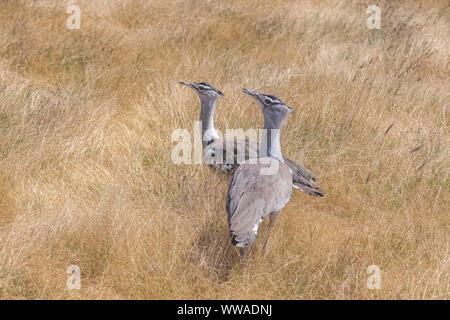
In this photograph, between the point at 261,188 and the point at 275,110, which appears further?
the point at 275,110

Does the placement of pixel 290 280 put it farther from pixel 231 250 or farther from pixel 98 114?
pixel 98 114

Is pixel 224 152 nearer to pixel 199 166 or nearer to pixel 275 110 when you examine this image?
pixel 199 166

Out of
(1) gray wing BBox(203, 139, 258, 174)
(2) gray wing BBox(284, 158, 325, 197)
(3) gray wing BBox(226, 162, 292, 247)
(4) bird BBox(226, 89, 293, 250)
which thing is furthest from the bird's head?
(1) gray wing BBox(203, 139, 258, 174)

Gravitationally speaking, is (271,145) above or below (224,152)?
above

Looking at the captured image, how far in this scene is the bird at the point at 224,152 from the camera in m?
3.96

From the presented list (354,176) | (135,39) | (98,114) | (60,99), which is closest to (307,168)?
(354,176)

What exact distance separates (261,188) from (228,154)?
0.98 meters

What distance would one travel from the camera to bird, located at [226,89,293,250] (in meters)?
3.05

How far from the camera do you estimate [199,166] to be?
4.30 m

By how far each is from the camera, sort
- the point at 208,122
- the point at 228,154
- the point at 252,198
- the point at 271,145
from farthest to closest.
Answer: the point at 208,122
the point at 228,154
the point at 271,145
the point at 252,198

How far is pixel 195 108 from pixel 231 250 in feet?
Result: 7.14

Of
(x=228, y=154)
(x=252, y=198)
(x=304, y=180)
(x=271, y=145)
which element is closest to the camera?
(x=252, y=198)

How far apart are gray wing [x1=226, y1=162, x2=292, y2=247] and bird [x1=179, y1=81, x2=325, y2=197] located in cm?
41

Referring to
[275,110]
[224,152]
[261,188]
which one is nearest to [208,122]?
[224,152]
